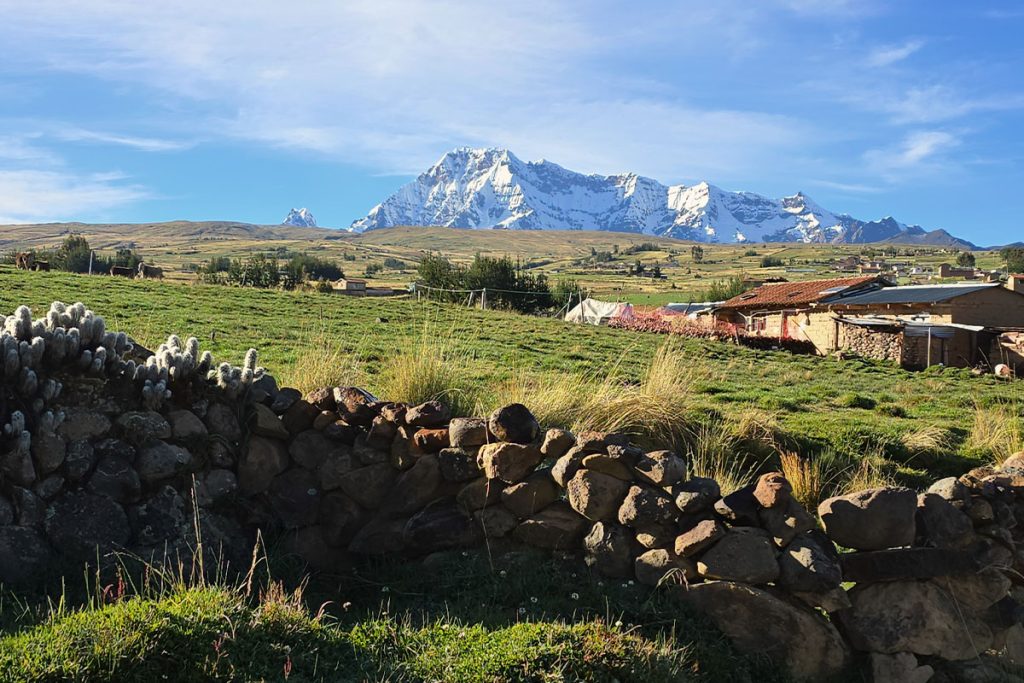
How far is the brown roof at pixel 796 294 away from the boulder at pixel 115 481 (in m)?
38.6

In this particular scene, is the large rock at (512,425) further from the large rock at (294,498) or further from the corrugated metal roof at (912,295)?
the corrugated metal roof at (912,295)

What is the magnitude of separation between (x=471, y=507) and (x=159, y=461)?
6.81ft

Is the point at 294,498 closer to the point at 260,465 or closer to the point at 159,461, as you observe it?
the point at 260,465

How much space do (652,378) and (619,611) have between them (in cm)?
450

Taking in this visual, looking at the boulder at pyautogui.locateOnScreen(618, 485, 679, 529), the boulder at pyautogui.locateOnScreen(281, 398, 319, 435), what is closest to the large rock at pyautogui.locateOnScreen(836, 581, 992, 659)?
the boulder at pyautogui.locateOnScreen(618, 485, 679, 529)

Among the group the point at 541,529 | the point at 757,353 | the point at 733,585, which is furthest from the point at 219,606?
the point at 757,353

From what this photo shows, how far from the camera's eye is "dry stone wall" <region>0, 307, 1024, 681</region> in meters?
4.97

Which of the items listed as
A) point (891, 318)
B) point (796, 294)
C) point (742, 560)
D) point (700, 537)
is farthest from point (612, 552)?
point (796, 294)

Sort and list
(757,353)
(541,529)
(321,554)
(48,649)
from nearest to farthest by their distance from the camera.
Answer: (48,649), (541,529), (321,554), (757,353)

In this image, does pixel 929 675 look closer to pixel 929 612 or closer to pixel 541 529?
pixel 929 612

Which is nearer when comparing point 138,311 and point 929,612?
point 929,612

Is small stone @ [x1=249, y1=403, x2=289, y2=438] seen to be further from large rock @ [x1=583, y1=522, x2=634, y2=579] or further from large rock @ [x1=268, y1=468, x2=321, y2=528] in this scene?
large rock @ [x1=583, y1=522, x2=634, y2=579]

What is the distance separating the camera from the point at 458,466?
19.1 ft

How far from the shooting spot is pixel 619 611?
15.9 ft
